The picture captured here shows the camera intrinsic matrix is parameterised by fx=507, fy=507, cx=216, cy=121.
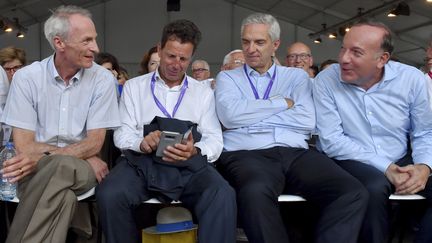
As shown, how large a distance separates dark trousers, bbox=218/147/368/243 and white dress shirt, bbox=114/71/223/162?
11.5 inches

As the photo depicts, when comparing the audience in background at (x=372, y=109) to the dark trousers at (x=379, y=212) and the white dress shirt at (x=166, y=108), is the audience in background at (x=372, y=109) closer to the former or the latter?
the dark trousers at (x=379, y=212)

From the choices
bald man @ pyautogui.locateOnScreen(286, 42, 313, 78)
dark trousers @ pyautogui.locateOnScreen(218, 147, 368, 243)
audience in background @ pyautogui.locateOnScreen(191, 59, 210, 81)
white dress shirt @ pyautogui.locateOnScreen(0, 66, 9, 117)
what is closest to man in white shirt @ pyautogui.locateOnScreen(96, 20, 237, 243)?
dark trousers @ pyautogui.locateOnScreen(218, 147, 368, 243)

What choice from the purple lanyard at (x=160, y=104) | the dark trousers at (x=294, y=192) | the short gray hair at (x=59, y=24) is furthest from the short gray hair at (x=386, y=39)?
the short gray hair at (x=59, y=24)

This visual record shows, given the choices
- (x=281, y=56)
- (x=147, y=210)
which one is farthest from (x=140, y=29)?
(x=147, y=210)

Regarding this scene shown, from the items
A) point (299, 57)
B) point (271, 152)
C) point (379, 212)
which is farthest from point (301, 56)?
point (379, 212)

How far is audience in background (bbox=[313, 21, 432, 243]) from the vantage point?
291 centimetres

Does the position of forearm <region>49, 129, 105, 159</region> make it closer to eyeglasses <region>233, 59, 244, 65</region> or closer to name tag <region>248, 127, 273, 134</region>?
name tag <region>248, 127, 273, 134</region>

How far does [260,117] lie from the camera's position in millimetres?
3014

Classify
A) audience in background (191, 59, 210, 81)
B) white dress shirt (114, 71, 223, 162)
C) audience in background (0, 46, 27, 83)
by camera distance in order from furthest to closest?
1. audience in background (191, 59, 210, 81)
2. audience in background (0, 46, 27, 83)
3. white dress shirt (114, 71, 223, 162)

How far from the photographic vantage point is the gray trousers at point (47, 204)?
2.36 metres

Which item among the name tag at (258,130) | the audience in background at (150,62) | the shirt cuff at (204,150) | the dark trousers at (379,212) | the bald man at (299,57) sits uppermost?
the bald man at (299,57)

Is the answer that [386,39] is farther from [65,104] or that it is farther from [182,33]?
[65,104]

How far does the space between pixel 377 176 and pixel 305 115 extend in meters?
0.61

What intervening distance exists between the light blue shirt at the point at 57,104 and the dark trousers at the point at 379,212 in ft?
4.72
